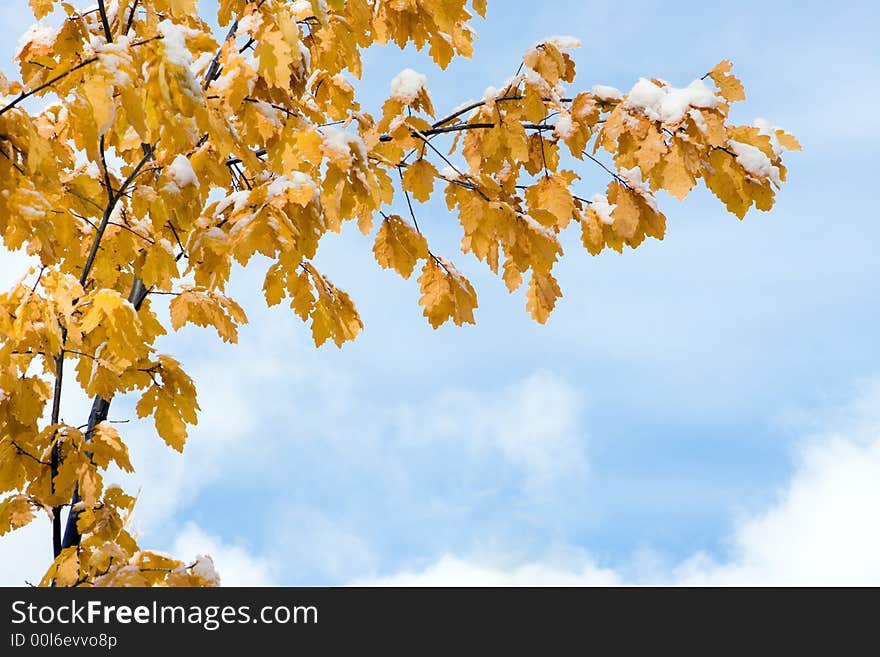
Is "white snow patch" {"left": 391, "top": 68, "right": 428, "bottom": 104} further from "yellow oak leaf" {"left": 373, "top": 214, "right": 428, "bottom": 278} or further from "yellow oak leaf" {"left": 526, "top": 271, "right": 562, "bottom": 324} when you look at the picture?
"yellow oak leaf" {"left": 526, "top": 271, "right": 562, "bottom": 324}

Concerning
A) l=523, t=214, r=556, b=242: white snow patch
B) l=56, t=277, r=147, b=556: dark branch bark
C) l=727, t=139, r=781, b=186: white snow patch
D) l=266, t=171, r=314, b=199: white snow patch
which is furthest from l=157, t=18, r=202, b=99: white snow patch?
l=727, t=139, r=781, b=186: white snow patch

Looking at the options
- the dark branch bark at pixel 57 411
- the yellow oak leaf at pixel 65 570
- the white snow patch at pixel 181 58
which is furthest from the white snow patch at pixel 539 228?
the yellow oak leaf at pixel 65 570

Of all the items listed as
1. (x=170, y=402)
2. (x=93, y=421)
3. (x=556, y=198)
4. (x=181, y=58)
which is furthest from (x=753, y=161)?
(x=93, y=421)

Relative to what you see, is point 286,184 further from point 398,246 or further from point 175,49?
point 398,246

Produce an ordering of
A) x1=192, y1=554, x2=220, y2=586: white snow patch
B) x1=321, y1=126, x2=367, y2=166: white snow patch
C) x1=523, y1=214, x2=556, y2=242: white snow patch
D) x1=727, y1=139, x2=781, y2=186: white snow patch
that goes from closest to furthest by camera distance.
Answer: x1=321, y1=126, x2=367, y2=166: white snow patch < x1=727, y1=139, x2=781, y2=186: white snow patch < x1=523, y1=214, x2=556, y2=242: white snow patch < x1=192, y1=554, x2=220, y2=586: white snow patch

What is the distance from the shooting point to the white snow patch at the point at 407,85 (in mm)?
4332

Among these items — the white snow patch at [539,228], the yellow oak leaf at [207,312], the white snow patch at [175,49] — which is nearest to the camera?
the white snow patch at [175,49]

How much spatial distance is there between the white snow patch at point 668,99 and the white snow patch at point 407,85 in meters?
1.16

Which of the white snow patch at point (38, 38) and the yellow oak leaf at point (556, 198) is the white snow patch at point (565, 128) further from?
the white snow patch at point (38, 38)

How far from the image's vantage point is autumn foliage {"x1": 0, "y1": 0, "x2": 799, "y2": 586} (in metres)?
3.58

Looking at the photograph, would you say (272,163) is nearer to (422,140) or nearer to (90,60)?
(422,140)

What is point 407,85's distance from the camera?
437 cm
